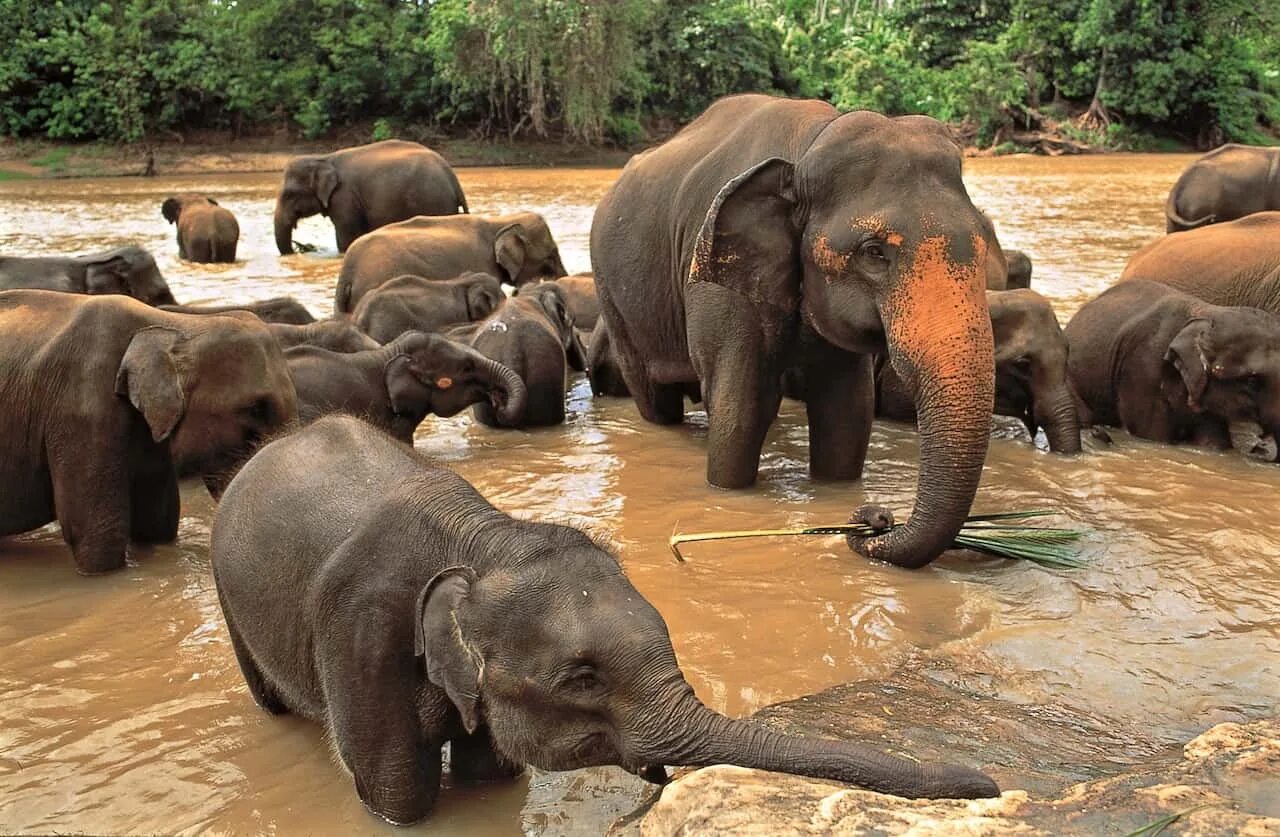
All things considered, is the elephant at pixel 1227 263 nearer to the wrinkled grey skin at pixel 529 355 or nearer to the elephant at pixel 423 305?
the wrinkled grey skin at pixel 529 355

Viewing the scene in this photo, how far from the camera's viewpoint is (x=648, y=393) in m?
7.47

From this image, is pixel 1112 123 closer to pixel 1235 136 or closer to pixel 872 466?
pixel 1235 136

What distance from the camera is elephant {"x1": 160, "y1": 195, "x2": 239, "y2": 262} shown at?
15367 mm

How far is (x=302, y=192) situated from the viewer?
16.3 m

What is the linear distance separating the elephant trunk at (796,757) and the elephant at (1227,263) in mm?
6255

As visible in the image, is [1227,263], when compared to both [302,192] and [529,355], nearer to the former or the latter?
[529,355]

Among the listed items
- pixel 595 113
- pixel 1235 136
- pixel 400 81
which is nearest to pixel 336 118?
pixel 400 81

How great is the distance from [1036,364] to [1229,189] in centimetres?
828

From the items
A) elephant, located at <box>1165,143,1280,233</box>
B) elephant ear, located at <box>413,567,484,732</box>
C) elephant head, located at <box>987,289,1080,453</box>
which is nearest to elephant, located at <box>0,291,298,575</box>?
elephant ear, located at <box>413,567,484,732</box>

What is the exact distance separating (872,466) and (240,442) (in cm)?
320

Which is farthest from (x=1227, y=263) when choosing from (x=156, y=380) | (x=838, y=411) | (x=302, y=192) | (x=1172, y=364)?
(x=302, y=192)

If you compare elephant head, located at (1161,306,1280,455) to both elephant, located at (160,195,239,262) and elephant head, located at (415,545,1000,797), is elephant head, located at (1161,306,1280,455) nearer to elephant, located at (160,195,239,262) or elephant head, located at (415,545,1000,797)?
elephant head, located at (415,545,1000,797)

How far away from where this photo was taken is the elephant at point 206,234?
1537cm

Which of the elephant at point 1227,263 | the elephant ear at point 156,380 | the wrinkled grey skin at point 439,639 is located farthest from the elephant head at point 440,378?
the elephant at point 1227,263
